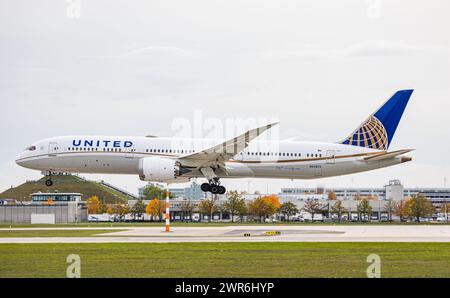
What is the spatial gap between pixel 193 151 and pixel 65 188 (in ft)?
247

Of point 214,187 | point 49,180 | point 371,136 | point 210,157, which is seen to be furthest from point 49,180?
point 371,136

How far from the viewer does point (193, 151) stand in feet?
Result: 186

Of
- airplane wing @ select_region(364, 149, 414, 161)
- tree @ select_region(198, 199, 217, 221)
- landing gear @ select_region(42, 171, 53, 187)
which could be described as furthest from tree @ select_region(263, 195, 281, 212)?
landing gear @ select_region(42, 171, 53, 187)

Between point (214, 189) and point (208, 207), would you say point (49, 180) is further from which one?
point (208, 207)

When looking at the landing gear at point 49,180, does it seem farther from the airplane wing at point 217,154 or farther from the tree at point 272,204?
the tree at point 272,204

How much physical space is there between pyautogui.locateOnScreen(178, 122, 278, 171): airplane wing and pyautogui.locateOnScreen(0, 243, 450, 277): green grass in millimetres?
16407

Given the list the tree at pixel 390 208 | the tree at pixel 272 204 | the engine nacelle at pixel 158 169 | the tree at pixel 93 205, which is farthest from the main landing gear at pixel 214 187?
the tree at pixel 93 205

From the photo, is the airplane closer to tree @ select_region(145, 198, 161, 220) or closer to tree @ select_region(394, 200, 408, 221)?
tree @ select_region(145, 198, 161, 220)

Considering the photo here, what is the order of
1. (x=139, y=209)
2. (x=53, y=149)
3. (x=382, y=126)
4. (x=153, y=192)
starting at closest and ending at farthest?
(x=53, y=149), (x=382, y=126), (x=139, y=209), (x=153, y=192)

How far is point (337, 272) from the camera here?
83.8ft

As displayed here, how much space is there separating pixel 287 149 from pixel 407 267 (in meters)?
30.2
